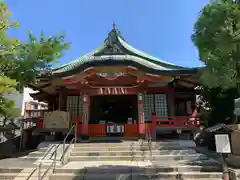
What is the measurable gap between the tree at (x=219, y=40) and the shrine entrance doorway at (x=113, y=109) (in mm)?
7662

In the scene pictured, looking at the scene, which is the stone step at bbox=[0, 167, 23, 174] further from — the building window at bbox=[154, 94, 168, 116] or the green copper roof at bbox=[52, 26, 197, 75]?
the building window at bbox=[154, 94, 168, 116]

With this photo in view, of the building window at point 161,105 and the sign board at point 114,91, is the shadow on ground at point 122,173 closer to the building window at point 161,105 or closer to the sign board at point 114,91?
the sign board at point 114,91

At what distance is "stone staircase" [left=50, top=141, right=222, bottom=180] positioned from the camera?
743 centimetres

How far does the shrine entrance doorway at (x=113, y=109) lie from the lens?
635 inches

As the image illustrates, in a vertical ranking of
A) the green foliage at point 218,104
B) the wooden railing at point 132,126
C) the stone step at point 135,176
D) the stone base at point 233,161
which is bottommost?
the stone step at point 135,176

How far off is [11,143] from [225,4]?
14780mm

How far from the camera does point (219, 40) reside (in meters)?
7.18

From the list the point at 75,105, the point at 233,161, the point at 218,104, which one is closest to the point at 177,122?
the point at 218,104

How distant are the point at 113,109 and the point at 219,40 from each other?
39.0 ft

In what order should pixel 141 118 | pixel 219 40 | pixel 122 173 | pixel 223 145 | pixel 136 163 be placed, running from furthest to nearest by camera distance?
pixel 141 118, pixel 136 163, pixel 122 173, pixel 219 40, pixel 223 145

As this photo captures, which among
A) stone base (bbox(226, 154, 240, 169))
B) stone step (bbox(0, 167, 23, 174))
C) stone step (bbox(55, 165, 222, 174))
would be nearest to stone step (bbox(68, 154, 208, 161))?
stone base (bbox(226, 154, 240, 169))

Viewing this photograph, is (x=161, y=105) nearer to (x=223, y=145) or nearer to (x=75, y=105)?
(x=75, y=105)

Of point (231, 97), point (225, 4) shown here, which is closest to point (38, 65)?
point (225, 4)

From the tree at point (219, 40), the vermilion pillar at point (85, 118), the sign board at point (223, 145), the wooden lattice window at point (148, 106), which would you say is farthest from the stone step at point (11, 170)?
the wooden lattice window at point (148, 106)
